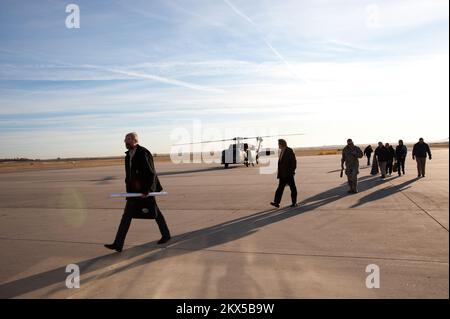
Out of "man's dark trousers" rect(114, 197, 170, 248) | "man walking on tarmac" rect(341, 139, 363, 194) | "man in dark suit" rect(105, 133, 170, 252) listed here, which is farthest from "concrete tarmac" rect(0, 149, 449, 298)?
"man walking on tarmac" rect(341, 139, 363, 194)

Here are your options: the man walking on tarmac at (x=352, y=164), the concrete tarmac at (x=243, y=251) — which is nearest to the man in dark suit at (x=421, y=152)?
the man walking on tarmac at (x=352, y=164)

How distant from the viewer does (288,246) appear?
6.10 meters

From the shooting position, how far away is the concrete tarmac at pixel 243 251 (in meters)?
4.38

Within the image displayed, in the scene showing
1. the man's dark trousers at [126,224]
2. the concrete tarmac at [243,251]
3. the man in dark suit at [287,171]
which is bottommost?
the concrete tarmac at [243,251]

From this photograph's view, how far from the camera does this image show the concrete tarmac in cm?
438

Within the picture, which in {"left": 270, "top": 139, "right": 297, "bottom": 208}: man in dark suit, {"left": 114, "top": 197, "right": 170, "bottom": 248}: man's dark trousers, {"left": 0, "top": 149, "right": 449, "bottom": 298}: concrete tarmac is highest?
{"left": 270, "top": 139, "right": 297, "bottom": 208}: man in dark suit

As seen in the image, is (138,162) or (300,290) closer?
(300,290)

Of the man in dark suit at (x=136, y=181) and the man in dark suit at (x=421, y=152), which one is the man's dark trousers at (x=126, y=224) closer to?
the man in dark suit at (x=136, y=181)

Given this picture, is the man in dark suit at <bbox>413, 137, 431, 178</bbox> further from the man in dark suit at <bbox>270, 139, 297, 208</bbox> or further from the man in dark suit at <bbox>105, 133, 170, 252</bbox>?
the man in dark suit at <bbox>105, 133, 170, 252</bbox>
